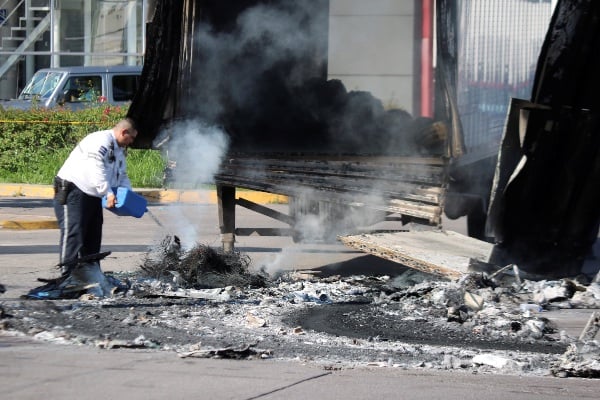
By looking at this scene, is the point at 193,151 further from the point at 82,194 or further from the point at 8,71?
the point at 8,71

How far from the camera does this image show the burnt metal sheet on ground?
779 cm

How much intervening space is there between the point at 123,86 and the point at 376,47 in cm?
999

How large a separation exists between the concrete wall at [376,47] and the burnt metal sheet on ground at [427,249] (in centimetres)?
176

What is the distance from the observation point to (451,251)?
8336 millimetres

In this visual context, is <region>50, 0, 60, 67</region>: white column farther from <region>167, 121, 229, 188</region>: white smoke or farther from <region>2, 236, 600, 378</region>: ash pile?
<region>2, 236, 600, 378</region>: ash pile

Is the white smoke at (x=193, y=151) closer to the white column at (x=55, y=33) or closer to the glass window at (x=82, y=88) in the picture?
the glass window at (x=82, y=88)

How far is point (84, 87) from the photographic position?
1909 cm

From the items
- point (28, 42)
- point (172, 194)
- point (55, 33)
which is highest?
point (55, 33)

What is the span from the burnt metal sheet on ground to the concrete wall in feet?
5.76

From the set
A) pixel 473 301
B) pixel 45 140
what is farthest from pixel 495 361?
pixel 45 140

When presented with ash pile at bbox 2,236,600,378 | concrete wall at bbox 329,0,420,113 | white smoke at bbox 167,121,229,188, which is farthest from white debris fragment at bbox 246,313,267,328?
concrete wall at bbox 329,0,420,113

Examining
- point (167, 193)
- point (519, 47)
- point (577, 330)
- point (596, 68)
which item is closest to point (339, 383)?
point (577, 330)

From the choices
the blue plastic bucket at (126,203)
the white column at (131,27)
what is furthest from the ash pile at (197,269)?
the white column at (131,27)

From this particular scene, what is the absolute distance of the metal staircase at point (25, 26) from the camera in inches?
944
